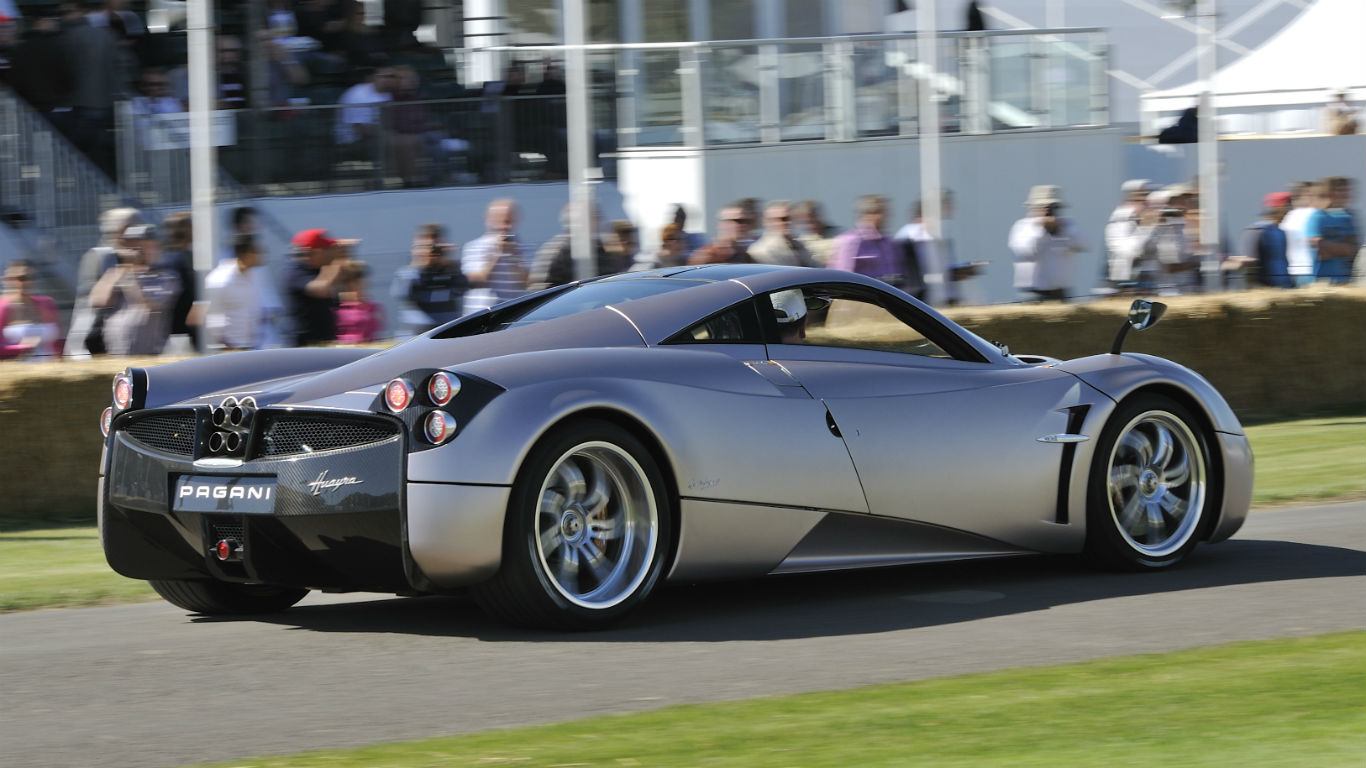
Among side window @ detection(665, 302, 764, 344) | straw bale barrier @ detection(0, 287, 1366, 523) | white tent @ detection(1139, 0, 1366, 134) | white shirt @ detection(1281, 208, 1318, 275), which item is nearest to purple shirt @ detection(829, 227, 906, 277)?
straw bale barrier @ detection(0, 287, 1366, 523)

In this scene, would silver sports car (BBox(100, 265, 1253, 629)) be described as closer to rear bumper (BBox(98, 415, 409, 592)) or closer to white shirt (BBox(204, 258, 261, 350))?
rear bumper (BBox(98, 415, 409, 592))

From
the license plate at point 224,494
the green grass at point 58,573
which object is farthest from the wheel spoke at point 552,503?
the green grass at point 58,573

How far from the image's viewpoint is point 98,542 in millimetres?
9852

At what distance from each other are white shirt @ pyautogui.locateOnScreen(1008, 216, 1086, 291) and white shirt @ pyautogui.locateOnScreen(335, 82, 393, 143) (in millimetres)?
6173

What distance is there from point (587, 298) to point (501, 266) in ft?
18.6

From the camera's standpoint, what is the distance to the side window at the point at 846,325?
7.19m

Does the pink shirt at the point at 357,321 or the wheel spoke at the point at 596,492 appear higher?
the pink shirt at the point at 357,321

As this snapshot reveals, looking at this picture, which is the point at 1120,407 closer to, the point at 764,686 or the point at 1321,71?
the point at 764,686

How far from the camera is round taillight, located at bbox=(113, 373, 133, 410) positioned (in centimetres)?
683

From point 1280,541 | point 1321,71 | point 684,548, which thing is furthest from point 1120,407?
point 1321,71

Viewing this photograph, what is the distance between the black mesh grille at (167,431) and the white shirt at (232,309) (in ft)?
16.5

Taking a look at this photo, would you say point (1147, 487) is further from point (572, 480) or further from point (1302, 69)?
point (1302, 69)

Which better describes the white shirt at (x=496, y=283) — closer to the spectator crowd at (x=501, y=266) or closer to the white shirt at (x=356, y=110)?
the spectator crowd at (x=501, y=266)

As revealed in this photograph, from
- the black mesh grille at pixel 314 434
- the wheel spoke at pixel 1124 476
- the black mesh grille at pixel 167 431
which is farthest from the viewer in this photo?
the wheel spoke at pixel 1124 476
